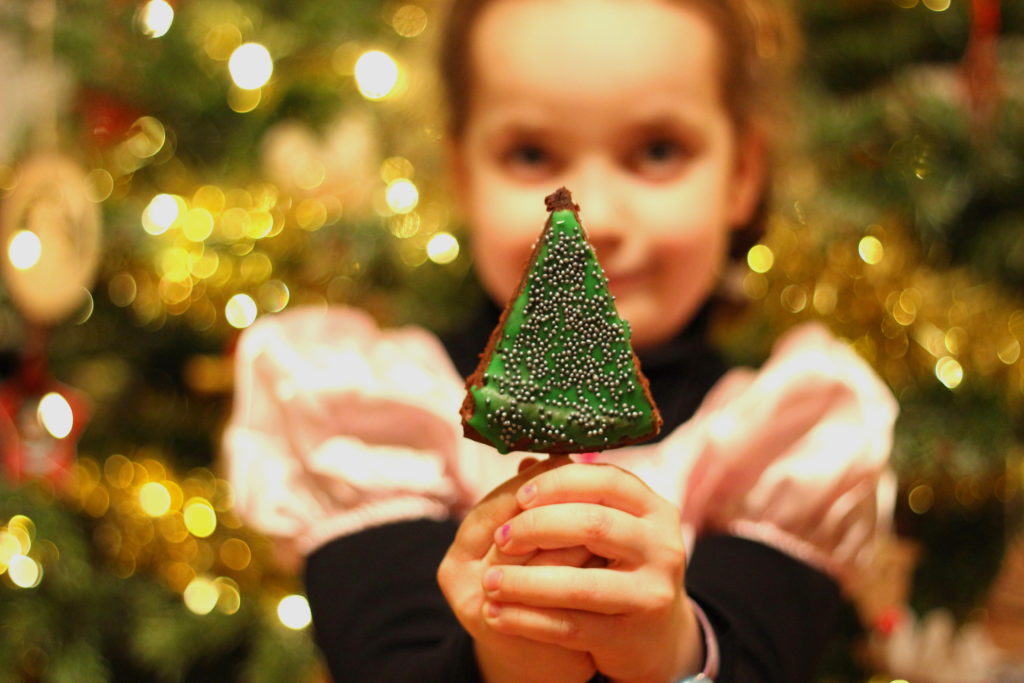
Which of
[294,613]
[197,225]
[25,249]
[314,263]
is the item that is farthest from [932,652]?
[25,249]

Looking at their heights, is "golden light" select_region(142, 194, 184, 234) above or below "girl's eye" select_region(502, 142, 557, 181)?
below

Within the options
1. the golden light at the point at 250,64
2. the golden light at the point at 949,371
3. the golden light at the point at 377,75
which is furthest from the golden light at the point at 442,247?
the golden light at the point at 949,371

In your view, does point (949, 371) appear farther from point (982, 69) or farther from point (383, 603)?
point (383, 603)

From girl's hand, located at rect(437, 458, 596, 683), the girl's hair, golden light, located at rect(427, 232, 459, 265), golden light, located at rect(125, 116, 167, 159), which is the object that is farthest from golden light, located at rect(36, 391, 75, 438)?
girl's hand, located at rect(437, 458, 596, 683)

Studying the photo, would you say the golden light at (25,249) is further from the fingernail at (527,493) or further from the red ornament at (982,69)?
the red ornament at (982,69)

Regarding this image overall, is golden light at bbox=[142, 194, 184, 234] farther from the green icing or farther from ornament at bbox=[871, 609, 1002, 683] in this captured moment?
ornament at bbox=[871, 609, 1002, 683]

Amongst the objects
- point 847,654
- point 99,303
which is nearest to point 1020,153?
point 847,654
